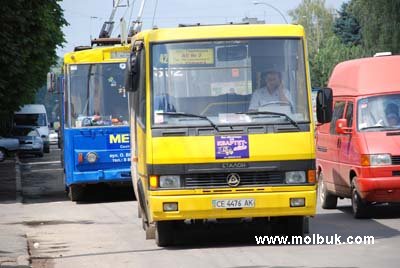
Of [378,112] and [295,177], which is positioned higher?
[378,112]

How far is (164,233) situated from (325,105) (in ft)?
8.94

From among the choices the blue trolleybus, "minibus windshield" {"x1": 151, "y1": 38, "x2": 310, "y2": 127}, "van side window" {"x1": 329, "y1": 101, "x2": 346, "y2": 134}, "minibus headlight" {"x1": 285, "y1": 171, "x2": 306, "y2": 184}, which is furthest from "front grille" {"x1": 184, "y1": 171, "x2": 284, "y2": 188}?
the blue trolleybus

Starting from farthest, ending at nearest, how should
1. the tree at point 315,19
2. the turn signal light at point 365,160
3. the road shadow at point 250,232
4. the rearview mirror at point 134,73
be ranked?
the tree at point 315,19 → the turn signal light at point 365,160 → the road shadow at point 250,232 → the rearview mirror at point 134,73

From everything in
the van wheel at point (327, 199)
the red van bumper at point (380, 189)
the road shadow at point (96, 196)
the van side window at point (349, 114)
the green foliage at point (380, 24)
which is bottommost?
the road shadow at point (96, 196)

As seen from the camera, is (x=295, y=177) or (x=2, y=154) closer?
(x=295, y=177)

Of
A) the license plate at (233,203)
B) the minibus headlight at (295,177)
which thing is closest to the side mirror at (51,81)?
the license plate at (233,203)

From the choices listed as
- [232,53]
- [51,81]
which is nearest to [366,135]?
[232,53]

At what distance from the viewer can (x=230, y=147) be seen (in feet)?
42.9

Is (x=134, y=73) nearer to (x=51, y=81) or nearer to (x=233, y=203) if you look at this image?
(x=233, y=203)

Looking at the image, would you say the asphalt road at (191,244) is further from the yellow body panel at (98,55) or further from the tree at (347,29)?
the tree at (347,29)

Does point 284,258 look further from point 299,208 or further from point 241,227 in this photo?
point 241,227

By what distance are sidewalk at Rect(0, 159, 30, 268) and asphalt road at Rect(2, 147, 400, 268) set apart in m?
0.15

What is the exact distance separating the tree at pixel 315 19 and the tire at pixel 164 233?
358 feet

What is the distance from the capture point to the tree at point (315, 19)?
4850 inches
